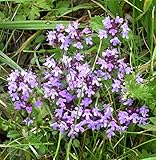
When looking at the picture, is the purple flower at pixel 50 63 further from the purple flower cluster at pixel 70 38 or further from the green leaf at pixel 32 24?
the green leaf at pixel 32 24

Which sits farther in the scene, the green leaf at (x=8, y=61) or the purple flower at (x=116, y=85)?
the green leaf at (x=8, y=61)

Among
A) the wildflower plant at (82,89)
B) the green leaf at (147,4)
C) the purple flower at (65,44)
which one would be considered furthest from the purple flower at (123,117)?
the green leaf at (147,4)

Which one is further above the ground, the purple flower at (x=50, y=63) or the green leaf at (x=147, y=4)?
the green leaf at (x=147, y=4)

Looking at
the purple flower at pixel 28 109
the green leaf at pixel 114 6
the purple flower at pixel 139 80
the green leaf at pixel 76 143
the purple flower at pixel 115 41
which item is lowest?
the green leaf at pixel 76 143

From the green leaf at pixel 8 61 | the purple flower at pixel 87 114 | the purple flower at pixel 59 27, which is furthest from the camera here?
the green leaf at pixel 8 61

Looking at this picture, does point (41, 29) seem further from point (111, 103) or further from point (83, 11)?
point (111, 103)

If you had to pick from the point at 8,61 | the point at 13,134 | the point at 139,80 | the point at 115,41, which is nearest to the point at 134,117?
the point at 139,80

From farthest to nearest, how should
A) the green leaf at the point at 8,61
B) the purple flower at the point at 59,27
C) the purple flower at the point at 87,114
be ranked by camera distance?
the green leaf at the point at 8,61, the purple flower at the point at 59,27, the purple flower at the point at 87,114

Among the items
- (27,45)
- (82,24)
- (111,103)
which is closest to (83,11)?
(82,24)
